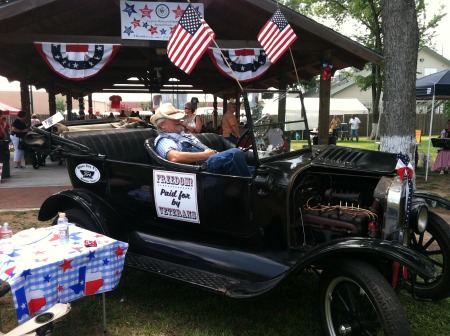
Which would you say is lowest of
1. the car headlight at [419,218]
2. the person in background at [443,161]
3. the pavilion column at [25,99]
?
the person in background at [443,161]

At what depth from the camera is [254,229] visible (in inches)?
114

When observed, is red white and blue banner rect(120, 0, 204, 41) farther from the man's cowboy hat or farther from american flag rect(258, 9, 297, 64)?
the man's cowboy hat

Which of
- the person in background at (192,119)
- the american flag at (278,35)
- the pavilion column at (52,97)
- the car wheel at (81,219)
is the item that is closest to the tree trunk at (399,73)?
the american flag at (278,35)

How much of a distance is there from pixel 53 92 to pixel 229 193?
12.3 metres

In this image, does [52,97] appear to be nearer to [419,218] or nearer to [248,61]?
[248,61]

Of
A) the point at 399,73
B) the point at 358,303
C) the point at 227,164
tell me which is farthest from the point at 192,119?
the point at 358,303

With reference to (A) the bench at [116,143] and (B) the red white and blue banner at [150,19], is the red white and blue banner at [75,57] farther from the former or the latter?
(A) the bench at [116,143]

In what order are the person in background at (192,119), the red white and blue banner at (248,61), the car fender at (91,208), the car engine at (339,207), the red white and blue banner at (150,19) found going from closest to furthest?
the car engine at (339,207) < the car fender at (91,208) < the red white and blue banner at (150,19) < the person in background at (192,119) < the red white and blue banner at (248,61)

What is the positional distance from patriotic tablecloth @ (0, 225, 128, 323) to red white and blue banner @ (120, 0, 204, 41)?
5807 mm

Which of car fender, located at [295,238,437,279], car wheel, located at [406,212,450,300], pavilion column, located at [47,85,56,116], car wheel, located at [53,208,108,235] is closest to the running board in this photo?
car wheel, located at [53,208,108,235]

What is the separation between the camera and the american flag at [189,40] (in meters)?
4.14

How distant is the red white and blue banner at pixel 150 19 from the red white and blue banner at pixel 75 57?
1.44 feet

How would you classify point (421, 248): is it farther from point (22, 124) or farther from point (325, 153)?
point (22, 124)

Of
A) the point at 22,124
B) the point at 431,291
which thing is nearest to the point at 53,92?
the point at 22,124
